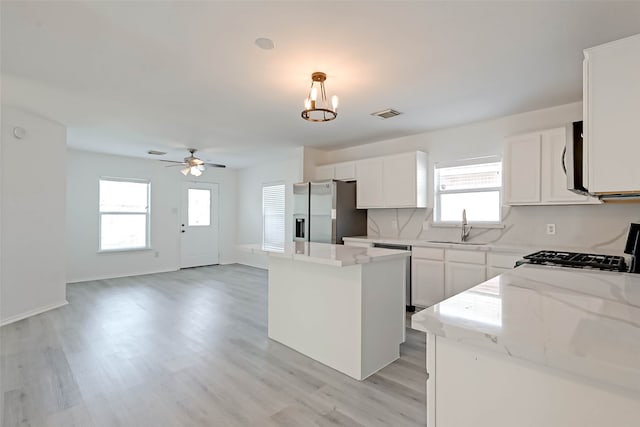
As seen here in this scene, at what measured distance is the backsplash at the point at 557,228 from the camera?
3119mm

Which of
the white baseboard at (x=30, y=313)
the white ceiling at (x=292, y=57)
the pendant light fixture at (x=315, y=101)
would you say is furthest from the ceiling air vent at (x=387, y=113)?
the white baseboard at (x=30, y=313)

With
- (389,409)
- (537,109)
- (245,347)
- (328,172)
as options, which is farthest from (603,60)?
(328,172)

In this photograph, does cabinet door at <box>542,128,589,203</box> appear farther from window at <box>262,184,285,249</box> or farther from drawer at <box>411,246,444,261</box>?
window at <box>262,184,285,249</box>

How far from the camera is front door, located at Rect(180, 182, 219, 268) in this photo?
727 cm

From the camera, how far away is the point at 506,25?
2004 mm

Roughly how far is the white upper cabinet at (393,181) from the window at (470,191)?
260mm

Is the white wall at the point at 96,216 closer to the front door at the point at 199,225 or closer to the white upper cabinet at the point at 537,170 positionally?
the front door at the point at 199,225

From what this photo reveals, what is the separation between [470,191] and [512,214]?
0.59 meters

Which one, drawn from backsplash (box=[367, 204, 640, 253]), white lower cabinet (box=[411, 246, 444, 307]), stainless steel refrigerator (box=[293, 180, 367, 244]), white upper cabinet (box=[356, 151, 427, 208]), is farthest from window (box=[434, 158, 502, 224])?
stainless steel refrigerator (box=[293, 180, 367, 244])

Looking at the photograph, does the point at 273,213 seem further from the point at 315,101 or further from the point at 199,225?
the point at 315,101

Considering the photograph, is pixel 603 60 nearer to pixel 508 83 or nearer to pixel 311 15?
pixel 311 15

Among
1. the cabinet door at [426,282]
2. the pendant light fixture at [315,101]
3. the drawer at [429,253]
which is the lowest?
the cabinet door at [426,282]

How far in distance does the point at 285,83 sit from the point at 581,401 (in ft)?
9.37

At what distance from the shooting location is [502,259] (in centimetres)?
333
